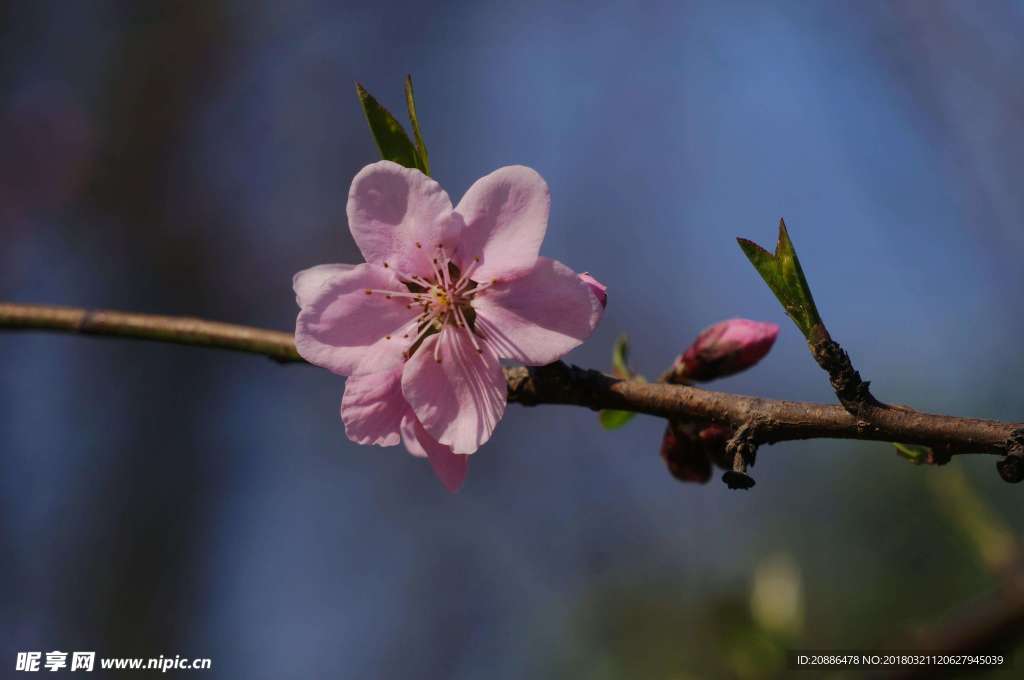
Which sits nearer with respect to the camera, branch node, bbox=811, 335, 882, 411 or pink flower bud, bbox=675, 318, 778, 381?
branch node, bbox=811, 335, 882, 411

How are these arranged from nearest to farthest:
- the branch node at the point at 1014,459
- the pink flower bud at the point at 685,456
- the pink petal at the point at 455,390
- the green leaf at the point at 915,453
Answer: the branch node at the point at 1014,459 → the green leaf at the point at 915,453 → the pink petal at the point at 455,390 → the pink flower bud at the point at 685,456

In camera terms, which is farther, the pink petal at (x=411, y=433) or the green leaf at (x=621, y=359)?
the green leaf at (x=621, y=359)

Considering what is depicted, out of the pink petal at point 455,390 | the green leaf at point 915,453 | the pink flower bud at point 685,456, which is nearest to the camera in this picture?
the green leaf at point 915,453

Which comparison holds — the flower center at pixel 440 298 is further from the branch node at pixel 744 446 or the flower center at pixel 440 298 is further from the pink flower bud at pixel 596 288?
the branch node at pixel 744 446

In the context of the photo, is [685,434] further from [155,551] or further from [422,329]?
[155,551]

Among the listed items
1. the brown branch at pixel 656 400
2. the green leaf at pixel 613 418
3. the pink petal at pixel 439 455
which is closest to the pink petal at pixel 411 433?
the pink petal at pixel 439 455

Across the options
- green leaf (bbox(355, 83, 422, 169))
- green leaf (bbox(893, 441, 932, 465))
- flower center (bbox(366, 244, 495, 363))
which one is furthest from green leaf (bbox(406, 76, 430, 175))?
green leaf (bbox(893, 441, 932, 465))

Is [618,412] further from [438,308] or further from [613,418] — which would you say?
[438,308]

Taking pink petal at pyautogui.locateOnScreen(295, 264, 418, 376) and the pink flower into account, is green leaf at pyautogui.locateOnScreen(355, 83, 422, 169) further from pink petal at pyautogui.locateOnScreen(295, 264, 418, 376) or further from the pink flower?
pink petal at pyautogui.locateOnScreen(295, 264, 418, 376)
